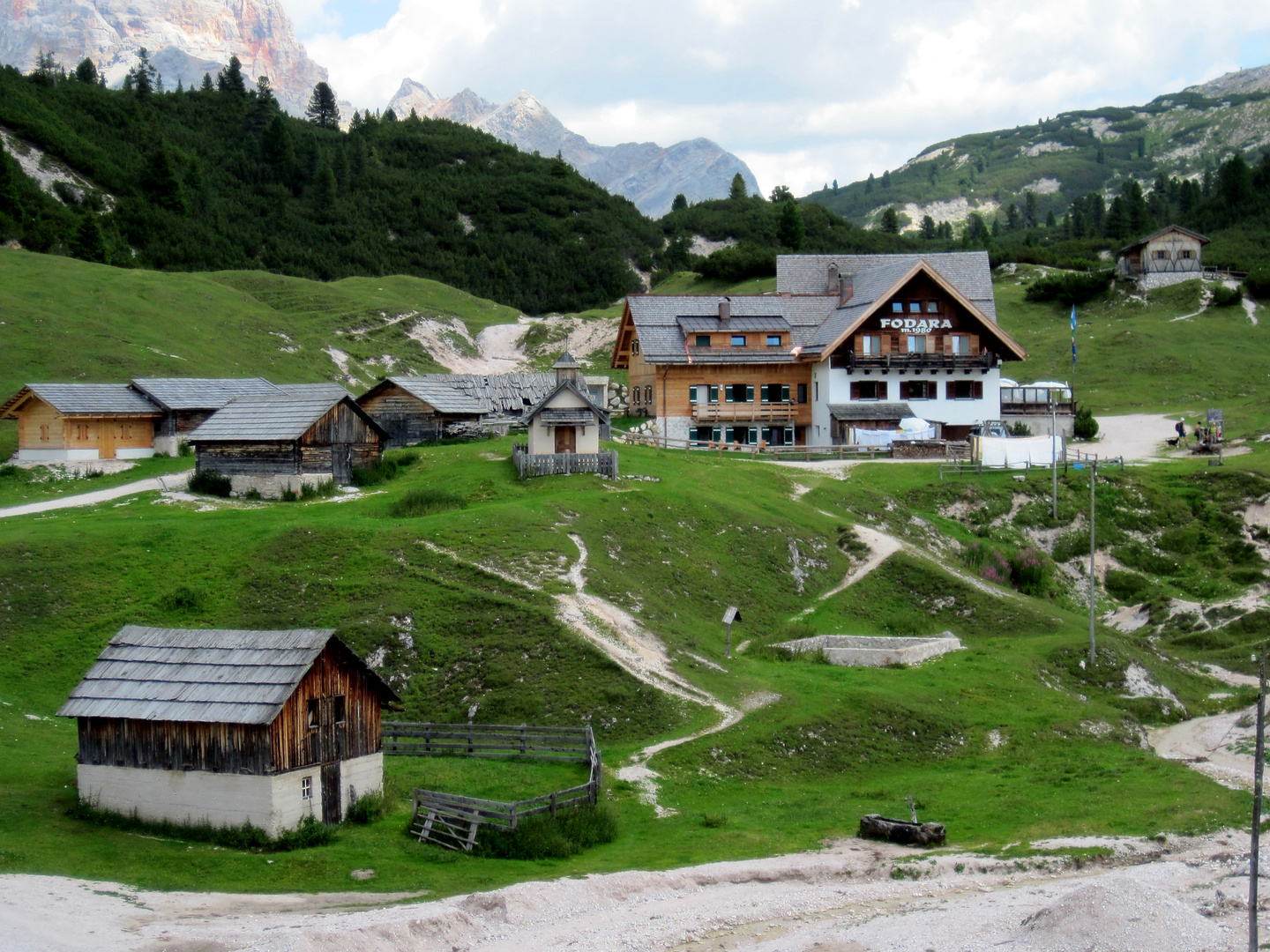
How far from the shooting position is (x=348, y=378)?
90.9 meters

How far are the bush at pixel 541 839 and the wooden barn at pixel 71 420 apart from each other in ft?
135

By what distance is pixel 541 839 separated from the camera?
27953mm

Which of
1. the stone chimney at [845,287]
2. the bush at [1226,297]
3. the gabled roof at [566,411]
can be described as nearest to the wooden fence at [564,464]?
the gabled roof at [566,411]

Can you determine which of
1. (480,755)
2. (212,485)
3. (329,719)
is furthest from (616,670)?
(212,485)

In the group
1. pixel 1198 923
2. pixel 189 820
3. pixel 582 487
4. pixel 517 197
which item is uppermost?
pixel 517 197

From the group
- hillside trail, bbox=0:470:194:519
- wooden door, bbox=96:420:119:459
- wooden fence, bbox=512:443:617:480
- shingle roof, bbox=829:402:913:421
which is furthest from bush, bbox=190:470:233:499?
shingle roof, bbox=829:402:913:421

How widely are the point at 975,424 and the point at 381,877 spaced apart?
62564 millimetres

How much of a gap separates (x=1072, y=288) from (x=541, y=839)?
10539 cm

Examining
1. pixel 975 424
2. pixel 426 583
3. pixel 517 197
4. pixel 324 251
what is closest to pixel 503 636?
pixel 426 583

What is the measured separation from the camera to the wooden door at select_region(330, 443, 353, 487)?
2197 inches

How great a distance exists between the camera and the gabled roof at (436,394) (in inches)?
2584

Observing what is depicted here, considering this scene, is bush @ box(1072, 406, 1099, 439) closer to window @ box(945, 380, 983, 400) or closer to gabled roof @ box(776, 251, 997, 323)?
window @ box(945, 380, 983, 400)

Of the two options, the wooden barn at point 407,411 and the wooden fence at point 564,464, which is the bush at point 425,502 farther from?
the wooden barn at point 407,411

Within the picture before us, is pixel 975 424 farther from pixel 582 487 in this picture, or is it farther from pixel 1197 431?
pixel 582 487
